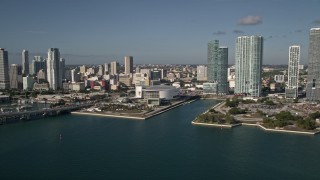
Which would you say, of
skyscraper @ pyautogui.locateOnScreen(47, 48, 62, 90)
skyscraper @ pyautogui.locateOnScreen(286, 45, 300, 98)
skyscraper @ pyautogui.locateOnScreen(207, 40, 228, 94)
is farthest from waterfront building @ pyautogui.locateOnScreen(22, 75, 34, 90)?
skyscraper @ pyautogui.locateOnScreen(286, 45, 300, 98)

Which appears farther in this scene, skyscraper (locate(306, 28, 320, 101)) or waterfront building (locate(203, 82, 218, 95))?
waterfront building (locate(203, 82, 218, 95))

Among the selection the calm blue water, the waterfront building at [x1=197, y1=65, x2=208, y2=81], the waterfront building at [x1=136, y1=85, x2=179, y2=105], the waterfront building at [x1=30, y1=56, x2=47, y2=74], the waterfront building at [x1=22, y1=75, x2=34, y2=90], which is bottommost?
the calm blue water

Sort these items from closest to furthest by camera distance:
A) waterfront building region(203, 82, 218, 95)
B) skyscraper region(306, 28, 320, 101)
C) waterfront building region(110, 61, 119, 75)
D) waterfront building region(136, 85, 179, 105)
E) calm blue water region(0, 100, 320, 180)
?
calm blue water region(0, 100, 320, 180) → skyscraper region(306, 28, 320, 101) → waterfront building region(136, 85, 179, 105) → waterfront building region(203, 82, 218, 95) → waterfront building region(110, 61, 119, 75)

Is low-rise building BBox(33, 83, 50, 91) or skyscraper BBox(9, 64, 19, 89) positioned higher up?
skyscraper BBox(9, 64, 19, 89)

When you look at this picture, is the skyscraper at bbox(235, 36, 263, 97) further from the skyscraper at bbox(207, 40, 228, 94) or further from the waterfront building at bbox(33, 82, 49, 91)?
the waterfront building at bbox(33, 82, 49, 91)

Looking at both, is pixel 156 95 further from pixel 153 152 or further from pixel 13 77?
pixel 13 77

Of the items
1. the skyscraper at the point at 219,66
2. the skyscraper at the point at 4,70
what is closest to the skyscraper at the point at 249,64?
the skyscraper at the point at 219,66

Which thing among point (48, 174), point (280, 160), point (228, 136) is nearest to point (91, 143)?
point (48, 174)

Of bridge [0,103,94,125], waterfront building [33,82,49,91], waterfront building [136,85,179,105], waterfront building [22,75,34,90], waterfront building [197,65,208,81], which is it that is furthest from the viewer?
waterfront building [197,65,208,81]
